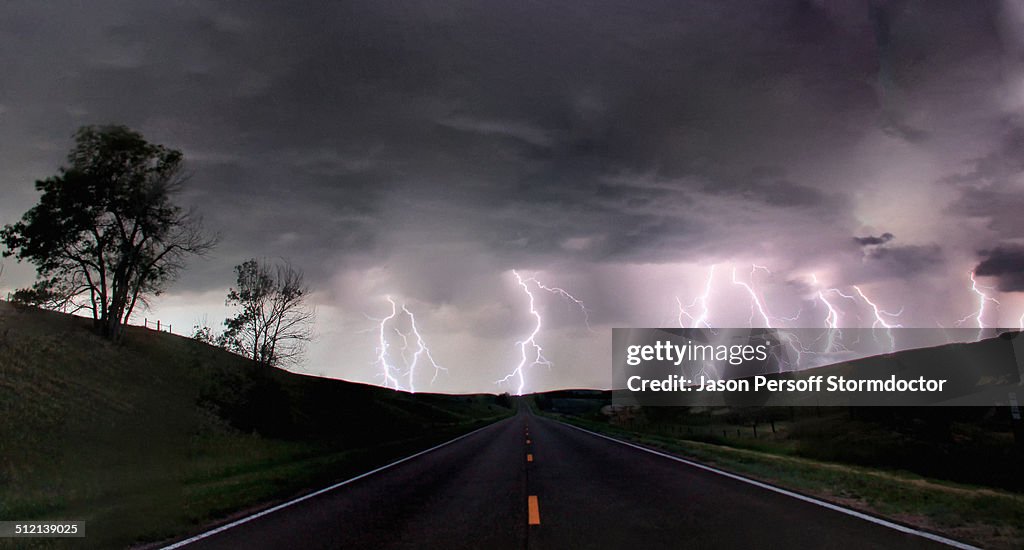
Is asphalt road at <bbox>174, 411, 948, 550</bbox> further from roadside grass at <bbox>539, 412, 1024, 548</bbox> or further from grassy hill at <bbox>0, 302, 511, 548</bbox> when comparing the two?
grassy hill at <bbox>0, 302, 511, 548</bbox>

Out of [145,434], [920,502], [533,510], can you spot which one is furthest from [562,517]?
[145,434]

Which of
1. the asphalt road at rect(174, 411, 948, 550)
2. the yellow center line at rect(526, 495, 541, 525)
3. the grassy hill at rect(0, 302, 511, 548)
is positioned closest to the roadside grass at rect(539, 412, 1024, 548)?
the asphalt road at rect(174, 411, 948, 550)

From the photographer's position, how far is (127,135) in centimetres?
3769

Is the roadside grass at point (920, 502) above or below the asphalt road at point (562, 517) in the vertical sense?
above

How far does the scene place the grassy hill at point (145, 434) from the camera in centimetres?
1153

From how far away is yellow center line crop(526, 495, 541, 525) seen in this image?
27.2 feet

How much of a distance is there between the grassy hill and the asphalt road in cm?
161

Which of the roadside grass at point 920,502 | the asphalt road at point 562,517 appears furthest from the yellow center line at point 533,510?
the roadside grass at point 920,502

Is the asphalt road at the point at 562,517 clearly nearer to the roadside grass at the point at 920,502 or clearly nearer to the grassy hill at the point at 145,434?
the roadside grass at the point at 920,502

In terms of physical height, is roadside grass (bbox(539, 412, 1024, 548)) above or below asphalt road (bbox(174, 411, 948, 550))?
above

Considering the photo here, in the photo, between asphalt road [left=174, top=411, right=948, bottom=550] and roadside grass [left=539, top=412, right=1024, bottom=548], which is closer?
asphalt road [left=174, top=411, right=948, bottom=550]

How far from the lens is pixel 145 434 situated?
977 inches

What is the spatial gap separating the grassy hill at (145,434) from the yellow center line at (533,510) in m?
4.92

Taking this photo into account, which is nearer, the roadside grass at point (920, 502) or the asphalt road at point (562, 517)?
the asphalt road at point (562, 517)
